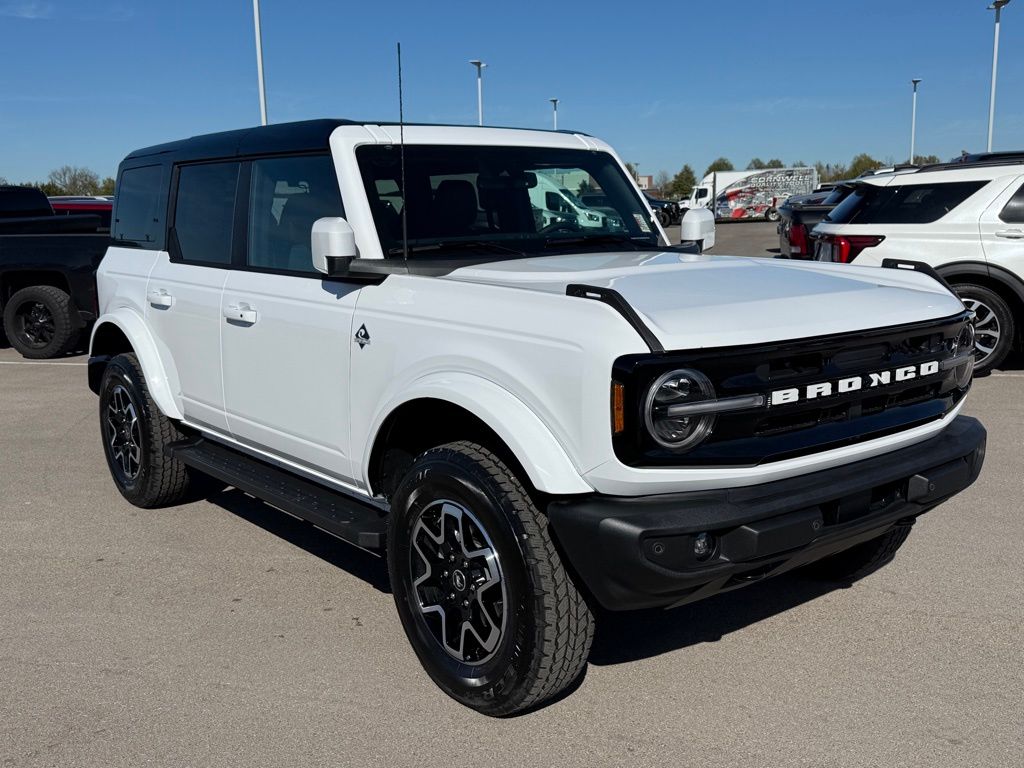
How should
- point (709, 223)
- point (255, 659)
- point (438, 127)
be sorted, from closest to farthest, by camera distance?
point (255, 659) → point (438, 127) → point (709, 223)

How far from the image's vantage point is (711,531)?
2.82 meters

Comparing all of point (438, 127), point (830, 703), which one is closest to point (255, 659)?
point (830, 703)

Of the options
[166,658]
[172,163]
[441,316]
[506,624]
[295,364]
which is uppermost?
[172,163]

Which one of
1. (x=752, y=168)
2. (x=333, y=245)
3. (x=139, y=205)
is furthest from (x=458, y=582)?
(x=752, y=168)

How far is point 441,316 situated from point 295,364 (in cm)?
95

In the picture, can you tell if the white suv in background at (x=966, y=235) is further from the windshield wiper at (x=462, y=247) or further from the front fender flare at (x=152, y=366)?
the front fender flare at (x=152, y=366)

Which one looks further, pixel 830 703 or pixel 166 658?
pixel 166 658

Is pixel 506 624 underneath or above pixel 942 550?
above

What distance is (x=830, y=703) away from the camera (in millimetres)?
3328

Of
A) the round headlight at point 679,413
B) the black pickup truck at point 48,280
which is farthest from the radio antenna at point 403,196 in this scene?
the black pickup truck at point 48,280

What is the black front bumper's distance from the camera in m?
2.78

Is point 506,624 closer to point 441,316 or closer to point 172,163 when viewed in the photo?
point 441,316

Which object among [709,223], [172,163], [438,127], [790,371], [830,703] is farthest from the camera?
[172,163]

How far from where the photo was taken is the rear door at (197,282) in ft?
15.4
